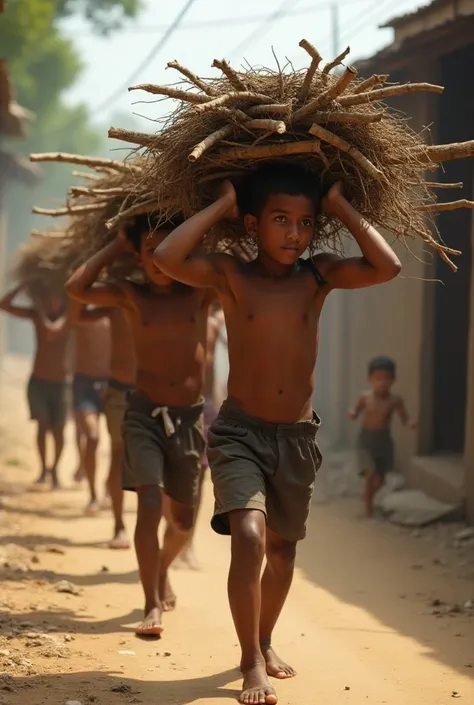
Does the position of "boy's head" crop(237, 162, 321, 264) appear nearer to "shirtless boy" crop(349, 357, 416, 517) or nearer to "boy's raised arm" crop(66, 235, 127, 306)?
"boy's raised arm" crop(66, 235, 127, 306)

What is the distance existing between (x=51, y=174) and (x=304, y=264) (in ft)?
135

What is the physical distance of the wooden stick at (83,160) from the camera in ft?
18.3

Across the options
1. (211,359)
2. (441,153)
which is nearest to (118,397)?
(211,359)

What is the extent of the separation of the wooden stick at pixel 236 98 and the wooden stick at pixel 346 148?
0.26m

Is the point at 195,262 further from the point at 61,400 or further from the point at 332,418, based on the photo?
the point at 332,418

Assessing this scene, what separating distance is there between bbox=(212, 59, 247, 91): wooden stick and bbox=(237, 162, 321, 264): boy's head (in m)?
0.34

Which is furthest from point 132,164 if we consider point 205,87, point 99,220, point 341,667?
point 341,667

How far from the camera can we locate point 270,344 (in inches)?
176

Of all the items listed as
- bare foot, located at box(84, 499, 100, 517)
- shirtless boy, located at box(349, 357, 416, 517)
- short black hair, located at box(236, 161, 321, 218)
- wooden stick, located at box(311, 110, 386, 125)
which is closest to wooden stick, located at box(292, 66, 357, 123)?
wooden stick, located at box(311, 110, 386, 125)

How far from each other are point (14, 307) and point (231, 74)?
5.79 m

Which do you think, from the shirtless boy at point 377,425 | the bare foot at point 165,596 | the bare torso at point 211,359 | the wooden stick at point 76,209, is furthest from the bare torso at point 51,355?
the bare foot at point 165,596

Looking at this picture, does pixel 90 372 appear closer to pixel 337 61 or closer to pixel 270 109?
pixel 270 109

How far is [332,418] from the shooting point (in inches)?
509

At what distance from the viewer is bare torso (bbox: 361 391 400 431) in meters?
9.17
